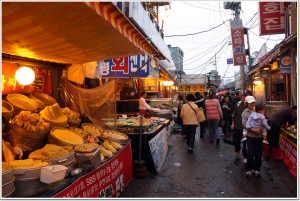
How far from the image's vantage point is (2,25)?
13.6 feet

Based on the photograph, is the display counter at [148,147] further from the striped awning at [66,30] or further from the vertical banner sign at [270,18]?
the vertical banner sign at [270,18]

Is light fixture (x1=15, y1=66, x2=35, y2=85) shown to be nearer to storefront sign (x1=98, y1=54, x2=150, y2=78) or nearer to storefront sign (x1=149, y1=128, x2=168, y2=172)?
storefront sign (x1=149, y1=128, x2=168, y2=172)

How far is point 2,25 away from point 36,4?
0.92 metres

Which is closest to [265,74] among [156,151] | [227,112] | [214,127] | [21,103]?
[227,112]

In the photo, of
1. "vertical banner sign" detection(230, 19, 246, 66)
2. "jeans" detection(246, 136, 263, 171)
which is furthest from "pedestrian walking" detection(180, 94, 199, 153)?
"vertical banner sign" detection(230, 19, 246, 66)

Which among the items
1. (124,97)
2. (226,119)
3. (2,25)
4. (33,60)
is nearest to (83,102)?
(33,60)

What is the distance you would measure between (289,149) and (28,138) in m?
7.10

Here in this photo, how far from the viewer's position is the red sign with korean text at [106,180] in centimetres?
450

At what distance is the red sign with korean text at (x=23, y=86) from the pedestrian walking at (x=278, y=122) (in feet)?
23.2

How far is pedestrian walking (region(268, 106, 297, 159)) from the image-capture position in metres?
8.84

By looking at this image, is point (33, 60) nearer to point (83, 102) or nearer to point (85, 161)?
point (83, 102)

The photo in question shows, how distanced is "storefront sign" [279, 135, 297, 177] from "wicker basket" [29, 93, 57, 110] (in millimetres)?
6810

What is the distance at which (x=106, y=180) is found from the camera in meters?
5.58

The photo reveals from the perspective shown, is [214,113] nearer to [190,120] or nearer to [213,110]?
[213,110]
